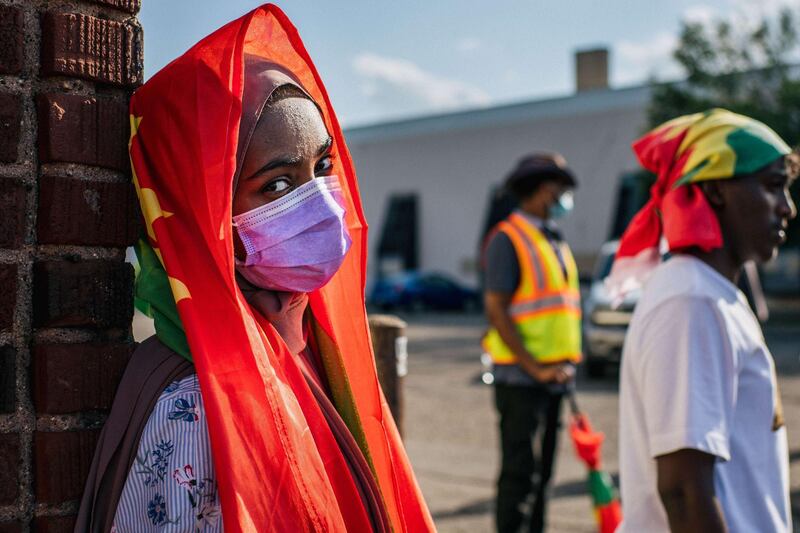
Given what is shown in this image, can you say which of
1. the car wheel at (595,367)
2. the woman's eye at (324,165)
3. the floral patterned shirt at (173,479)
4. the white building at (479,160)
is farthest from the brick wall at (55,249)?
the white building at (479,160)

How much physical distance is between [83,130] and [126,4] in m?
0.24

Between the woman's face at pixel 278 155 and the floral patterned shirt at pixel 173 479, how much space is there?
331mm

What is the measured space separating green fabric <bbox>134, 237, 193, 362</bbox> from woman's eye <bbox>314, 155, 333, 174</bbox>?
341mm

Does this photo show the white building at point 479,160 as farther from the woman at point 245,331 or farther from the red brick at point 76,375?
the red brick at point 76,375

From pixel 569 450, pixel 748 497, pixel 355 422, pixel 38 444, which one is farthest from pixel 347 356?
pixel 569 450

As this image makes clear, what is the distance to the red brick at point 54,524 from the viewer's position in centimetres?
152

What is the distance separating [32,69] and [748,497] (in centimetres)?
173

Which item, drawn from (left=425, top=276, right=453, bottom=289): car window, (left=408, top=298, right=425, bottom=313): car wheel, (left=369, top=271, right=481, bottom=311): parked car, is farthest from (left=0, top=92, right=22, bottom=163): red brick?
(left=425, top=276, right=453, bottom=289): car window

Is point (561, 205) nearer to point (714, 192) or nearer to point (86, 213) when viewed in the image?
point (714, 192)

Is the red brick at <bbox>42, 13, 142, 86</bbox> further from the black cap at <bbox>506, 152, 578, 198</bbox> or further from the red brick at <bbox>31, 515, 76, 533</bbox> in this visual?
the black cap at <bbox>506, 152, 578, 198</bbox>

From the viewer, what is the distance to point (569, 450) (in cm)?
801

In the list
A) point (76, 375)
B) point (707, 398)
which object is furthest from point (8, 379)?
point (707, 398)

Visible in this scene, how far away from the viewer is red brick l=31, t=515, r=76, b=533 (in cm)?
152

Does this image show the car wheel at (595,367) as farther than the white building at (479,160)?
No
